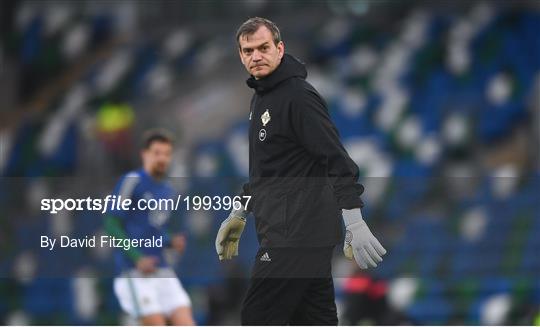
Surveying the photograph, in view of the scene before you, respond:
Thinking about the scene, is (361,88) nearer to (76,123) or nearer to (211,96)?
(211,96)

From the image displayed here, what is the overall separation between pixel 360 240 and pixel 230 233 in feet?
2.34

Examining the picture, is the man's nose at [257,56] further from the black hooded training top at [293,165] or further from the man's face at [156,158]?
the man's face at [156,158]

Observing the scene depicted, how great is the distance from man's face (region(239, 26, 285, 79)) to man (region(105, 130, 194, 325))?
184cm

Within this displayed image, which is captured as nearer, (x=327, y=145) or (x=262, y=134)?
(x=327, y=145)

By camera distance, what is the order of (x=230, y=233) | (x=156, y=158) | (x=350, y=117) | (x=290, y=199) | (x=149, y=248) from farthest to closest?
(x=350, y=117)
(x=156, y=158)
(x=149, y=248)
(x=230, y=233)
(x=290, y=199)

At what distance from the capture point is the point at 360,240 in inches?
151

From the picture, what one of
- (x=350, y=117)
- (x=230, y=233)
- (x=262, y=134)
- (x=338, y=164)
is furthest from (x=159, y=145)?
(x=350, y=117)

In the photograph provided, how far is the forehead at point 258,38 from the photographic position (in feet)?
12.9

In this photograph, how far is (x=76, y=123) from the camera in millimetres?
13953

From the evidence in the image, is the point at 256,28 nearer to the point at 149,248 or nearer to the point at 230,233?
the point at 230,233

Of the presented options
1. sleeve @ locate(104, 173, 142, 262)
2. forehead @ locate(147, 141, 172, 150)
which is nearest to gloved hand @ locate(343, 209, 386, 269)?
sleeve @ locate(104, 173, 142, 262)

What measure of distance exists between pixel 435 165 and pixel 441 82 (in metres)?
1.40

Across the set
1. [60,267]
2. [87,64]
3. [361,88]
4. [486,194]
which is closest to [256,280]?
[60,267]

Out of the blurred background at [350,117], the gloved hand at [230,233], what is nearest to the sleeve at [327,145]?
the gloved hand at [230,233]
